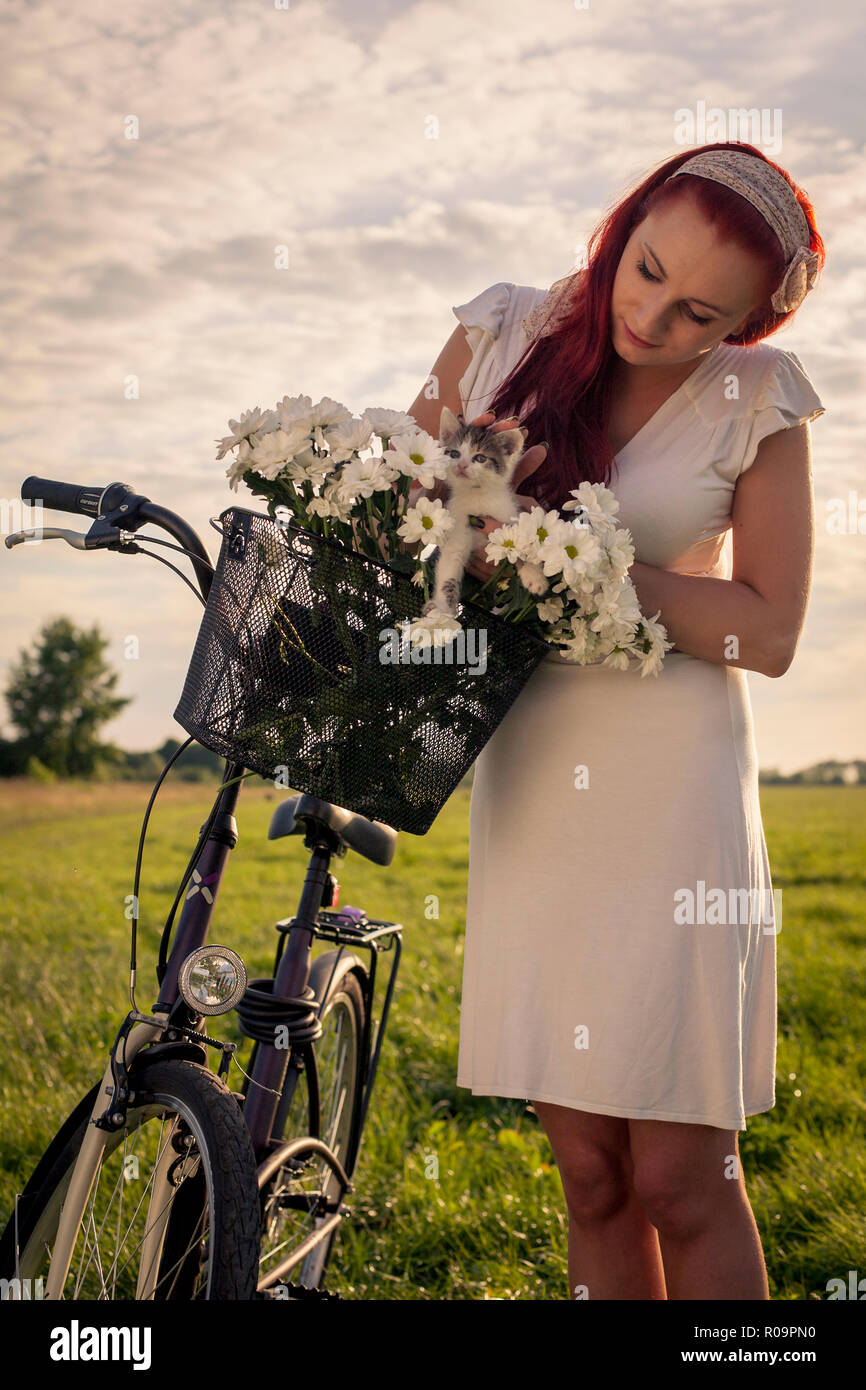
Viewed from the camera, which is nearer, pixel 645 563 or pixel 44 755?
pixel 645 563

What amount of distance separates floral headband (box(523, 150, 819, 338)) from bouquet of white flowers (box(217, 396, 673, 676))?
59 centimetres

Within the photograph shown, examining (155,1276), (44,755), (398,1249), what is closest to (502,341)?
(155,1276)

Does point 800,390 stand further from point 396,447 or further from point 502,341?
point 396,447

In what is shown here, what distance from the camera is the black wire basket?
1.59 m

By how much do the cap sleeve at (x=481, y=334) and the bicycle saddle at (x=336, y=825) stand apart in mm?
936

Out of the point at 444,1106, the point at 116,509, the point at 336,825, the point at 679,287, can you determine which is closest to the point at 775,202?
the point at 679,287

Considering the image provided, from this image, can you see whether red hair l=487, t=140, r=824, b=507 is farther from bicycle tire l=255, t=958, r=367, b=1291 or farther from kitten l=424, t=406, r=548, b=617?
bicycle tire l=255, t=958, r=367, b=1291

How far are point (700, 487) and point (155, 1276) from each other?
66.2 inches

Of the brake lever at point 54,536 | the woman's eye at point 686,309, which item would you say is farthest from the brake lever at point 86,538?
the woman's eye at point 686,309

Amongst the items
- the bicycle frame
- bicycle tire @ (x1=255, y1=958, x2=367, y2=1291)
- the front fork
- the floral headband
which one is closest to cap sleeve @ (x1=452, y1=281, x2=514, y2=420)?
the floral headband

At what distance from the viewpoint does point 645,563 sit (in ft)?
6.51

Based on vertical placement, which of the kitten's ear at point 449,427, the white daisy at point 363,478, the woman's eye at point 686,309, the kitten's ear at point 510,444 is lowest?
the white daisy at point 363,478

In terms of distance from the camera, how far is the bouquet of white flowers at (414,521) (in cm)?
157

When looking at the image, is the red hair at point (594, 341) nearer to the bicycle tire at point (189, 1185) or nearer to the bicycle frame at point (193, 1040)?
the bicycle frame at point (193, 1040)
